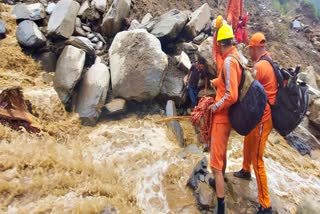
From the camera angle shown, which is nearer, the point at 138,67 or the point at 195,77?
the point at 138,67

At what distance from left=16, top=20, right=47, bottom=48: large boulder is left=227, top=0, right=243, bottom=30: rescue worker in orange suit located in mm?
4571

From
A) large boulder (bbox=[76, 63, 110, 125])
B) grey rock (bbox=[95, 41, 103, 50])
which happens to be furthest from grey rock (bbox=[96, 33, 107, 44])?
large boulder (bbox=[76, 63, 110, 125])

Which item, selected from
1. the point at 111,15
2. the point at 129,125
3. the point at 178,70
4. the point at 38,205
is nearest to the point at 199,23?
the point at 178,70

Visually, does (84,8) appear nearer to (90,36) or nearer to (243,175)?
(90,36)

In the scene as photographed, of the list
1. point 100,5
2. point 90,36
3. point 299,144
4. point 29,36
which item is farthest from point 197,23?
point 29,36

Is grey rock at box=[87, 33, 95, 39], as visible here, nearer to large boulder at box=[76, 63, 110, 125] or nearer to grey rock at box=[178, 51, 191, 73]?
large boulder at box=[76, 63, 110, 125]

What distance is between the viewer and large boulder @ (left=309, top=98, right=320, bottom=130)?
745 centimetres

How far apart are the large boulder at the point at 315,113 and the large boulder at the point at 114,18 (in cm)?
503

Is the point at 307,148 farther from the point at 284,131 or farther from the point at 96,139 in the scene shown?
the point at 96,139

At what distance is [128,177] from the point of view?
4820 mm

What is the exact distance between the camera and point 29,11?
23.4 ft

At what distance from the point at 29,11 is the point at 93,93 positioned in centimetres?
274

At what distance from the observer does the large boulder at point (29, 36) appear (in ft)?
21.3

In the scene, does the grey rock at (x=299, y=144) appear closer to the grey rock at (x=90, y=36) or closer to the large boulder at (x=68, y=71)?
the large boulder at (x=68, y=71)
